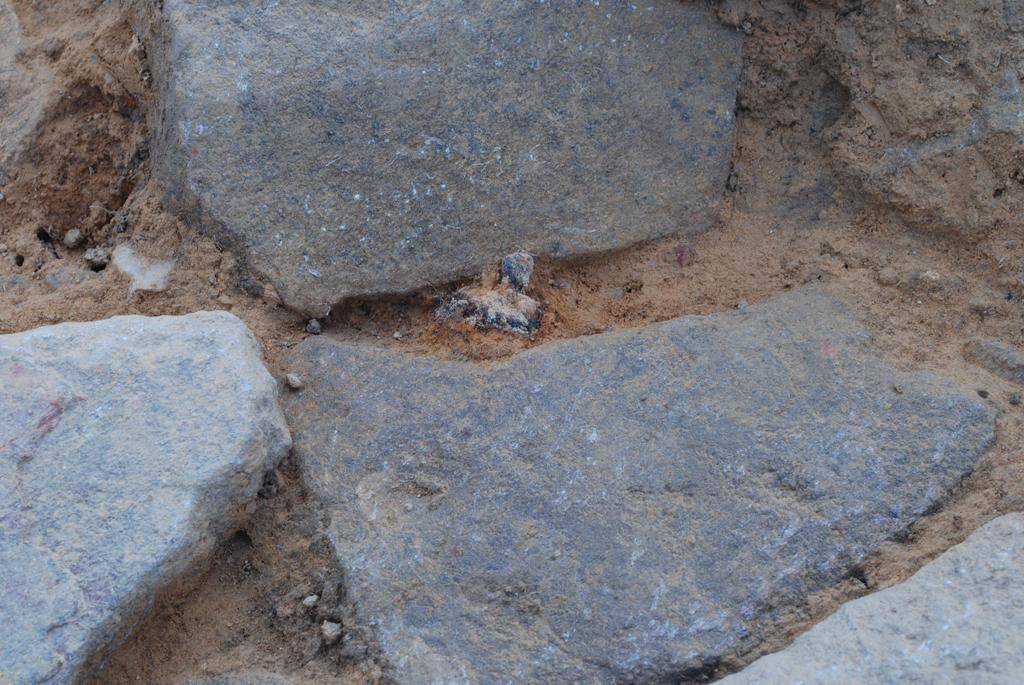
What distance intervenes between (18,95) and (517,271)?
1367 mm

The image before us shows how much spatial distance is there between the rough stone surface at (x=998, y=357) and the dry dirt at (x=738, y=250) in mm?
34

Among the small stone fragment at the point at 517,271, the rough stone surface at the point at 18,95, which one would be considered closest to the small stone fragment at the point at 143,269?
the rough stone surface at the point at 18,95

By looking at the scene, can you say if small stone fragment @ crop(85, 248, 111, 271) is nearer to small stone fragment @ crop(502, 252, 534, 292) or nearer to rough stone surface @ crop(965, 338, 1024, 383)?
small stone fragment @ crop(502, 252, 534, 292)

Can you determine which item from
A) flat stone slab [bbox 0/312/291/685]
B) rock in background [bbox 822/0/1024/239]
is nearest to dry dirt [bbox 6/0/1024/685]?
rock in background [bbox 822/0/1024/239]

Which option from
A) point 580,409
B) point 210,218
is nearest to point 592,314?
point 580,409

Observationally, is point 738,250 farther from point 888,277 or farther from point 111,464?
point 111,464

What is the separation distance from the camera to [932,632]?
58.6 inches

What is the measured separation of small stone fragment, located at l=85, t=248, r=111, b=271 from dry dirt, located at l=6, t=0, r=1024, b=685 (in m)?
0.02

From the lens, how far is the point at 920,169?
6.74ft

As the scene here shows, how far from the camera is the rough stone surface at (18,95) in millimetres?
2125

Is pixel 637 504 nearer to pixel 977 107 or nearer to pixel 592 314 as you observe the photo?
pixel 592 314

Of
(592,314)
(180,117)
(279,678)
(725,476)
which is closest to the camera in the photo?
(279,678)

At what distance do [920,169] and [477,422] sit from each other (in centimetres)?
125

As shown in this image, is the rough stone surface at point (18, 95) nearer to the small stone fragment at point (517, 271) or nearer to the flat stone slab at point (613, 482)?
the flat stone slab at point (613, 482)
